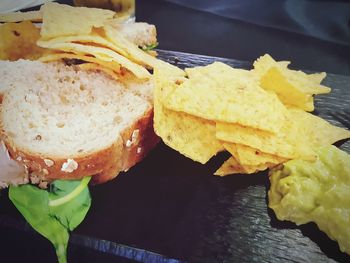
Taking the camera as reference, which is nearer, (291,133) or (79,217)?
(79,217)

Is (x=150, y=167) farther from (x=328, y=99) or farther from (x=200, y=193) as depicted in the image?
(x=328, y=99)

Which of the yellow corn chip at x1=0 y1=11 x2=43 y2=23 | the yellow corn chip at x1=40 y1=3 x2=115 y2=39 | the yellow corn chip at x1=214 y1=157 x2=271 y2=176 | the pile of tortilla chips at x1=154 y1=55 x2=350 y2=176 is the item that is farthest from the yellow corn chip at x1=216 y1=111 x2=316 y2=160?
the yellow corn chip at x1=0 y1=11 x2=43 y2=23

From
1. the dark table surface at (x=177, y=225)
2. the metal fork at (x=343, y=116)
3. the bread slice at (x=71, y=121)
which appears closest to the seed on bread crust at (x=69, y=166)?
the bread slice at (x=71, y=121)

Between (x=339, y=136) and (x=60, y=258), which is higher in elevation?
(x=339, y=136)

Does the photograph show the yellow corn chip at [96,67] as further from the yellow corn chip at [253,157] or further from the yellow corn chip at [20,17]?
the yellow corn chip at [253,157]

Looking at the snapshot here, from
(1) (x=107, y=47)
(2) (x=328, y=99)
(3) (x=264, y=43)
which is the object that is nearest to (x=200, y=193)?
(1) (x=107, y=47)

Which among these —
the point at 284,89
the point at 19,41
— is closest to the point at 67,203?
the point at 19,41
